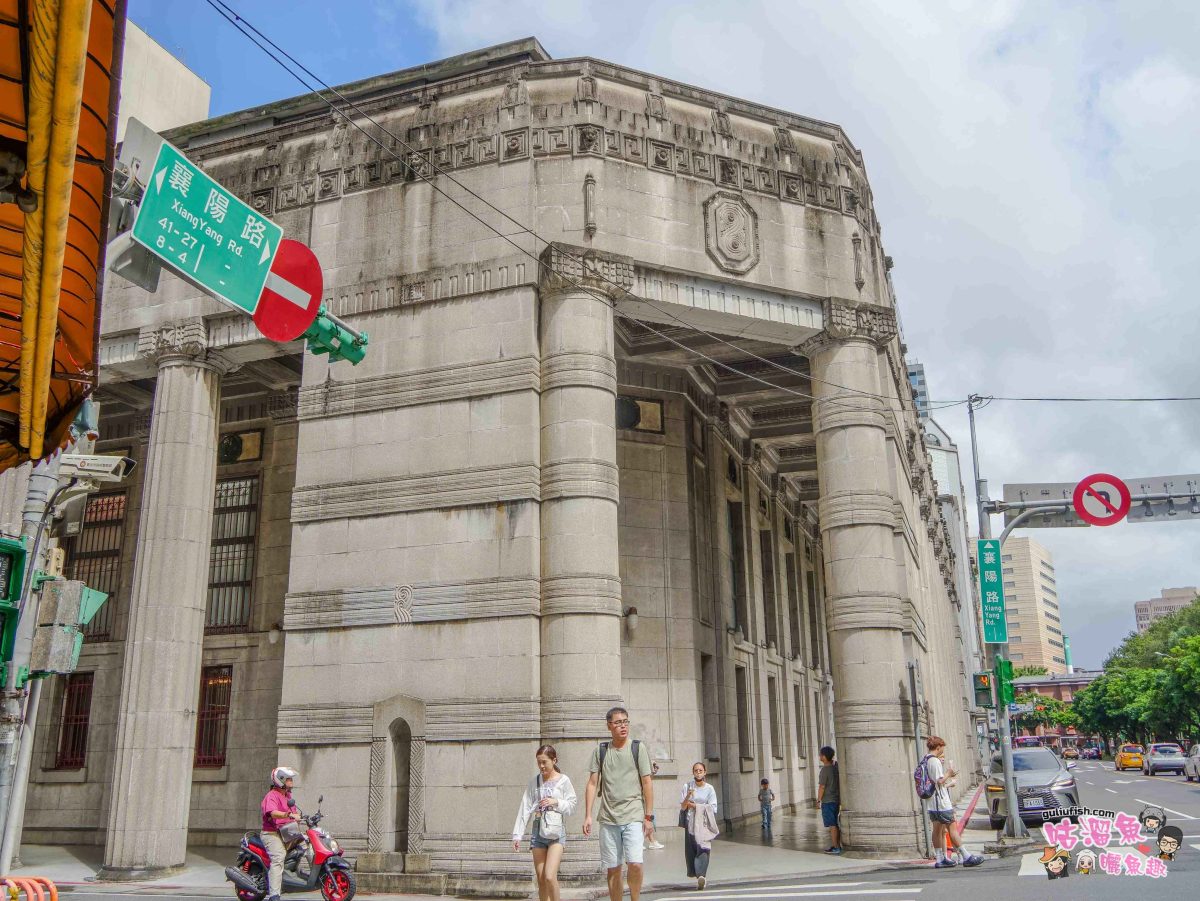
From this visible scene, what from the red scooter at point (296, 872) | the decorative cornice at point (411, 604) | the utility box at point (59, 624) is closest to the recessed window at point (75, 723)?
the decorative cornice at point (411, 604)

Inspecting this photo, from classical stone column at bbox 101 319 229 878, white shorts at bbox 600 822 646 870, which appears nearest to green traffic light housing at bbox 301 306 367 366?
classical stone column at bbox 101 319 229 878

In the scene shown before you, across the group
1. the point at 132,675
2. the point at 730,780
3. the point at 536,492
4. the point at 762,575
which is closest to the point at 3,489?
the point at 132,675

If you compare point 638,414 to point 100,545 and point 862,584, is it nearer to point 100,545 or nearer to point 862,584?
point 862,584

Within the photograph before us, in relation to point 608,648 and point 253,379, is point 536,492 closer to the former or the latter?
point 608,648

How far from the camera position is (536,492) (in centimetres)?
1712

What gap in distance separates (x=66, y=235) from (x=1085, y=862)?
40.6 ft

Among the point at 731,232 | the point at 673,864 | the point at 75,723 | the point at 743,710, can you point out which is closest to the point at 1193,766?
the point at 743,710

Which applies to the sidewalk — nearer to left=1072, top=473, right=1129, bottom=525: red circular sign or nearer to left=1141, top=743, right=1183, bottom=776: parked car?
left=1072, top=473, right=1129, bottom=525: red circular sign

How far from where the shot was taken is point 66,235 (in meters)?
5.77

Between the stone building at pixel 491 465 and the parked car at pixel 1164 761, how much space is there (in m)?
41.7

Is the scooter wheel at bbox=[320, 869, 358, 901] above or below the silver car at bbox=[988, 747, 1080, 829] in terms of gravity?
below

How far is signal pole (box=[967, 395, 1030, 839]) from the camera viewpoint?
727 inches

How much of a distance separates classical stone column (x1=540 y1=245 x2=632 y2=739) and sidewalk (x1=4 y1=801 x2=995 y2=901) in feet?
9.41

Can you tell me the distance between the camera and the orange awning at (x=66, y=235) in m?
4.91
